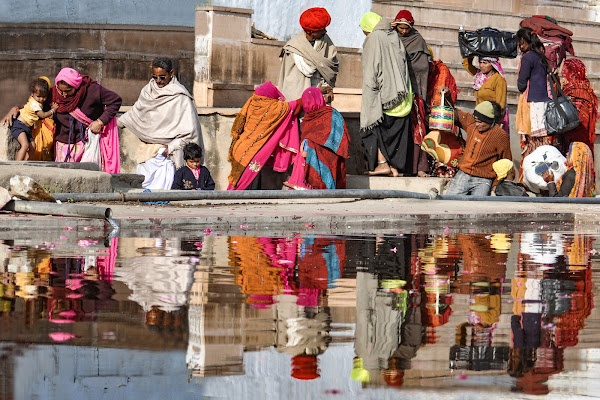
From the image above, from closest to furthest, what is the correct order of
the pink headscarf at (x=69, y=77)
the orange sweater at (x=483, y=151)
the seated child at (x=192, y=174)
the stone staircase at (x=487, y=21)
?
the seated child at (x=192, y=174) → the pink headscarf at (x=69, y=77) → the orange sweater at (x=483, y=151) → the stone staircase at (x=487, y=21)

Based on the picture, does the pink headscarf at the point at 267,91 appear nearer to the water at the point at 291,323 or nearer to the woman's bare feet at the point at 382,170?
the woman's bare feet at the point at 382,170

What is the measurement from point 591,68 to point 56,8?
8418 mm

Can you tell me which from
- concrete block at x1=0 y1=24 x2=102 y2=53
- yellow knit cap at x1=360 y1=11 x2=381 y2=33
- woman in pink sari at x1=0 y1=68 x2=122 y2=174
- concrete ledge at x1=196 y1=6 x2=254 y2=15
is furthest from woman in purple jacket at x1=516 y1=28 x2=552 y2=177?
concrete block at x1=0 y1=24 x2=102 y2=53

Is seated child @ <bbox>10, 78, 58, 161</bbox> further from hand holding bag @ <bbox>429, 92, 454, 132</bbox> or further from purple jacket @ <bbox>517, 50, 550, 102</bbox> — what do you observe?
purple jacket @ <bbox>517, 50, 550, 102</bbox>

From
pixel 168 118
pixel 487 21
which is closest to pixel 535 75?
pixel 168 118

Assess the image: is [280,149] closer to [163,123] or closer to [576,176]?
[163,123]

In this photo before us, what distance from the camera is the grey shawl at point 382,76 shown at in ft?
48.5

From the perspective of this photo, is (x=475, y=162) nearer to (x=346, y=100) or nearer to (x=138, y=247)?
(x=346, y=100)

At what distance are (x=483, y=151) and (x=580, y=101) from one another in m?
2.54

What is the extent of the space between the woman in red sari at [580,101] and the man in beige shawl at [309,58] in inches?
121

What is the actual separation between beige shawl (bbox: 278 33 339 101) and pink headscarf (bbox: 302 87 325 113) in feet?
1.72

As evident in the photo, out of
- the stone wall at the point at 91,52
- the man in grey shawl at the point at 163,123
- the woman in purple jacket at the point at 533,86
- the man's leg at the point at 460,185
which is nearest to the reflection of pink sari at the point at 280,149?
the man in grey shawl at the point at 163,123

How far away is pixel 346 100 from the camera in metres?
16.8

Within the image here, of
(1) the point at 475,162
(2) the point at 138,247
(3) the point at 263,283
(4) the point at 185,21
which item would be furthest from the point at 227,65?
(3) the point at 263,283
